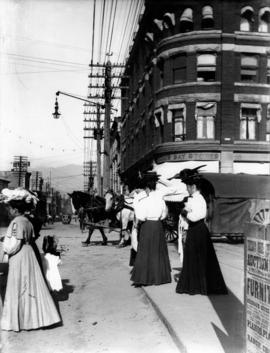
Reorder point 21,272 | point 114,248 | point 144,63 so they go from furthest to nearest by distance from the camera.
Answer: point 144,63, point 114,248, point 21,272

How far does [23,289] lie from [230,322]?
2431 mm

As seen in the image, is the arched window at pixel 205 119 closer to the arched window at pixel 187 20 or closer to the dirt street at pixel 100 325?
the arched window at pixel 187 20

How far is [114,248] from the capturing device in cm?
1498

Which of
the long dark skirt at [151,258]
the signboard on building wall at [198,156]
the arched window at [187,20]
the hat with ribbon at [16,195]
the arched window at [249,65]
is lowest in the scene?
the long dark skirt at [151,258]

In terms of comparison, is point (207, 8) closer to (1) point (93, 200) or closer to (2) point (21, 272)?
(1) point (93, 200)

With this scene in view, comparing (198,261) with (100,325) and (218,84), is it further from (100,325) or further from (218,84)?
(218,84)

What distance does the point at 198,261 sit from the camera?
22.5 feet

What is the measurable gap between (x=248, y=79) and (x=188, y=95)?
150 inches

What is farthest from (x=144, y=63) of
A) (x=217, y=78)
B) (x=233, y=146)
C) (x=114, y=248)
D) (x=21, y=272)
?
(x=21, y=272)

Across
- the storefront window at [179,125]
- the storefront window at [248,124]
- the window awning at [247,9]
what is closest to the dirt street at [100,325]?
the storefront window at [179,125]

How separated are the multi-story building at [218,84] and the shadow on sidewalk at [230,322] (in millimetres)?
20200

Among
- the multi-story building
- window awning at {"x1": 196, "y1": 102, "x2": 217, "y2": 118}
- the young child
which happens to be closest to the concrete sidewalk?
the young child

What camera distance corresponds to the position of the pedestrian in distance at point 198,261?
6.86 meters

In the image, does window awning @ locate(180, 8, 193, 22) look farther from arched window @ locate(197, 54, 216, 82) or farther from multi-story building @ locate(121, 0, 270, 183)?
arched window @ locate(197, 54, 216, 82)
